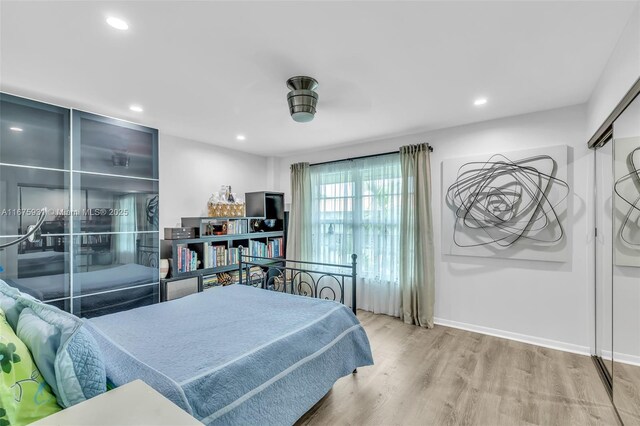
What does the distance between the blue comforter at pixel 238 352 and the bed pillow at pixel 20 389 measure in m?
0.32

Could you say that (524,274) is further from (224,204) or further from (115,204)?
(115,204)

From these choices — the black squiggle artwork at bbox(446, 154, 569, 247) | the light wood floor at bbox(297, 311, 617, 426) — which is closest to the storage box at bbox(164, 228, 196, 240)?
the light wood floor at bbox(297, 311, 617, 426)

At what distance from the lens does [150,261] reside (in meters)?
3.28

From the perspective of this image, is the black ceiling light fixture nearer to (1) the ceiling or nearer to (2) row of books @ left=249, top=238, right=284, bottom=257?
(1) the ceiling

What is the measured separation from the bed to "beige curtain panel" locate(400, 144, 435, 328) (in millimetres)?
1516

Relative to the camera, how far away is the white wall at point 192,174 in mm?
3740

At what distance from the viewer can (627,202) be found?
1962 mm

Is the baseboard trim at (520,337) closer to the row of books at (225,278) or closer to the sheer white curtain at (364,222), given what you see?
the sheer white curtain at (364,222)

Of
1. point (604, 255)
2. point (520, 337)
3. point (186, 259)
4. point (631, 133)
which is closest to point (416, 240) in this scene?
point (520, 337)

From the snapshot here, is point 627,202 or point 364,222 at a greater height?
point 627,202

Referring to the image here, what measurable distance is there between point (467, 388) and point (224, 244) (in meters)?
3.42

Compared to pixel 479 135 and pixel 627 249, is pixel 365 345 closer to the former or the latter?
pixel 627 249

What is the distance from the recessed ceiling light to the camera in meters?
1.60

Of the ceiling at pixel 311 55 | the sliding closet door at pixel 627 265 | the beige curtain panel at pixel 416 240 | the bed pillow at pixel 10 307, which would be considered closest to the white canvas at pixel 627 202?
the sliding closet door at pixel 627 265
